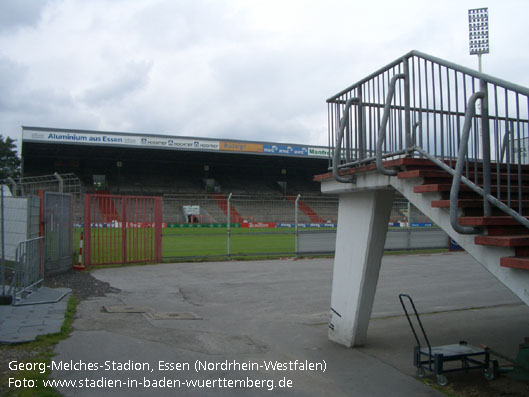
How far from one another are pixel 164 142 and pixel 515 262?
134 ft

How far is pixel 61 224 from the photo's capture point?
1332 centimetres

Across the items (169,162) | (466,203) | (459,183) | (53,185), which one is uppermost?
(169,162)

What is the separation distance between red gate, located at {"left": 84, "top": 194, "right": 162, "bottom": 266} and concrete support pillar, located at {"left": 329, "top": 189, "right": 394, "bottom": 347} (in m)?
10.6

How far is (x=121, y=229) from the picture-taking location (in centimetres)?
1595

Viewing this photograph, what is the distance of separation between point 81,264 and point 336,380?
450 inches

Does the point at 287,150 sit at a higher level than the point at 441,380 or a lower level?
higher

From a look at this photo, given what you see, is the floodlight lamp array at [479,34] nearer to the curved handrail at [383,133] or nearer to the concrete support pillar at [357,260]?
the concrete support pillar at [357,260]

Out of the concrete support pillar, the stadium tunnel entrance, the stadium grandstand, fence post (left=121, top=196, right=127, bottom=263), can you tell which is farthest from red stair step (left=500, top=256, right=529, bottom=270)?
the stadium tunnel entrance

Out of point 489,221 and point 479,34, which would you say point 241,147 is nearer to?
point 479,34

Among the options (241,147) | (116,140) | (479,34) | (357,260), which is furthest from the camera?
(241,147)

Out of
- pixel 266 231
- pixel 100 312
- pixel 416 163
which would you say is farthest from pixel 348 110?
pixel 266 231

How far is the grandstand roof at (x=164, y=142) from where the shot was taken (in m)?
39.4

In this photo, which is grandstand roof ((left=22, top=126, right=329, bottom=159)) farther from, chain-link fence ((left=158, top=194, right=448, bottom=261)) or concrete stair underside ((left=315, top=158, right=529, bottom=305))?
concrete stair underside ((left=315, top=158, right=529, bottom=305))

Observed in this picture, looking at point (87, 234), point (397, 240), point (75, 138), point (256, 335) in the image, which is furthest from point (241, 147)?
point (256, 335)
